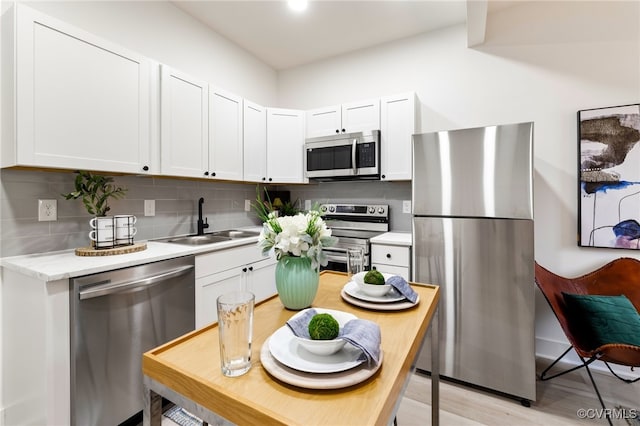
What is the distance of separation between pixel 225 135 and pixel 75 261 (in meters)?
1.49

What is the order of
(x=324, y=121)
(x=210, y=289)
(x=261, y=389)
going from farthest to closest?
(x=324, y=121)
(x=210, y=289)
(x=261, y=389)

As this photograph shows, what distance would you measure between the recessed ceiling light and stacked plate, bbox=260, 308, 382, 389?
8.54ft

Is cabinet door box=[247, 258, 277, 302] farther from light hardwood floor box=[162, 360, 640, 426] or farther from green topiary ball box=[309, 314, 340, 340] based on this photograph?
green topiary ball box=[309, 314, 340, 340]

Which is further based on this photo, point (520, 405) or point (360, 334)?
point (520, 405)

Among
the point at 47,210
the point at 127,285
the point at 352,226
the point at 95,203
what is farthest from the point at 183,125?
the point at 352,226

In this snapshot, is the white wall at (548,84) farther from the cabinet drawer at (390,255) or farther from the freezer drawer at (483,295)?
the cabinet drawer at (390,255)

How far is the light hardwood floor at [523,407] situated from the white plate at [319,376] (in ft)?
4.60

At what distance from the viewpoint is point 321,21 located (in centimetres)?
264

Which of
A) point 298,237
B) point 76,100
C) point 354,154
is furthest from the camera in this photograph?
point 354,154

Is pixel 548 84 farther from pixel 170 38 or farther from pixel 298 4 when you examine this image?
pixel 170 38

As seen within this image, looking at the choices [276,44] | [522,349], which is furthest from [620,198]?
[276,44]

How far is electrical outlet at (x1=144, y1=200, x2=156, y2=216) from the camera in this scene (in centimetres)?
227

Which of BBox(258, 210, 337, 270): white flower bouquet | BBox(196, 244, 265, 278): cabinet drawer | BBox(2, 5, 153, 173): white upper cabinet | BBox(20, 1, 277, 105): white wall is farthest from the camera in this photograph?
BBox(196, 244, 265, 278): cabinet drawer

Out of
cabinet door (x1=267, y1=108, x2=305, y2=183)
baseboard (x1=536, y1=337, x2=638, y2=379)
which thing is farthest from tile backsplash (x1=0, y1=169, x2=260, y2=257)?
baseboard (x1=536, y1=337, x2=638, y2=379)
